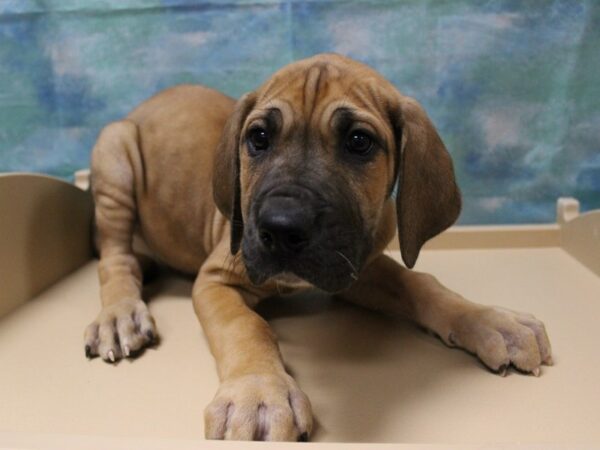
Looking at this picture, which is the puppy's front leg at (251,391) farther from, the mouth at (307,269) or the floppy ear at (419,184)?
the floppy ear at (419,184)

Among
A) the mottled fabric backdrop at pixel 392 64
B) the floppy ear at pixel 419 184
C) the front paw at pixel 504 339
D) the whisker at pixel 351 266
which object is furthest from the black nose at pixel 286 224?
the mottled fabric backdrop at pixel 392 64

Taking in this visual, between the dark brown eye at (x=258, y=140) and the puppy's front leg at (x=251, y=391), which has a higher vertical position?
the dark brown eye at (x=258, y=140)

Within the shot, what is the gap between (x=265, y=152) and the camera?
6.83ft

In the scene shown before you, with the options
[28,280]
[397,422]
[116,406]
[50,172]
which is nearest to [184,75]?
[50,172]

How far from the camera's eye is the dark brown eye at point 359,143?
199 centimetres

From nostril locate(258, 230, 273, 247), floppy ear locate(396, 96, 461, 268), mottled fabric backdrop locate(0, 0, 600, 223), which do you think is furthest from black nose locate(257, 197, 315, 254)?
mottled fabric backdrop locate(0, 0, 600, 223)

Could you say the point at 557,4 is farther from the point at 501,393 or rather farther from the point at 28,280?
the point at 28,280

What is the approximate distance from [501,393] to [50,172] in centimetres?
324

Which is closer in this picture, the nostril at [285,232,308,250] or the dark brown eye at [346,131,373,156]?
the nostril at [285,232,308,250]

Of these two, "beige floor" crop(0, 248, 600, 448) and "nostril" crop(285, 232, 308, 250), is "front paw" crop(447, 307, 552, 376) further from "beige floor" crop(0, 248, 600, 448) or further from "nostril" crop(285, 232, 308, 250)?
"nostril" crop(285, 232, 308, 250)

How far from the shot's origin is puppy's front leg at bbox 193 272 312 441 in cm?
152

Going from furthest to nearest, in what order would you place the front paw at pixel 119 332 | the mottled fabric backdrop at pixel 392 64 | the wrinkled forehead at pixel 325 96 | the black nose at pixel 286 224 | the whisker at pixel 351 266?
the mottled fabric backdrop at pixel 392 64, the front paw at pixel 119 332, the wrinkled forehead at pixel 325 96, the whisker at pixel 351 266, the black nose at pixel 286 224

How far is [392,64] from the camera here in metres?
3.70

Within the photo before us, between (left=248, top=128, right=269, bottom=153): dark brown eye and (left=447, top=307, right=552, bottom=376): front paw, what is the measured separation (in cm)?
95
